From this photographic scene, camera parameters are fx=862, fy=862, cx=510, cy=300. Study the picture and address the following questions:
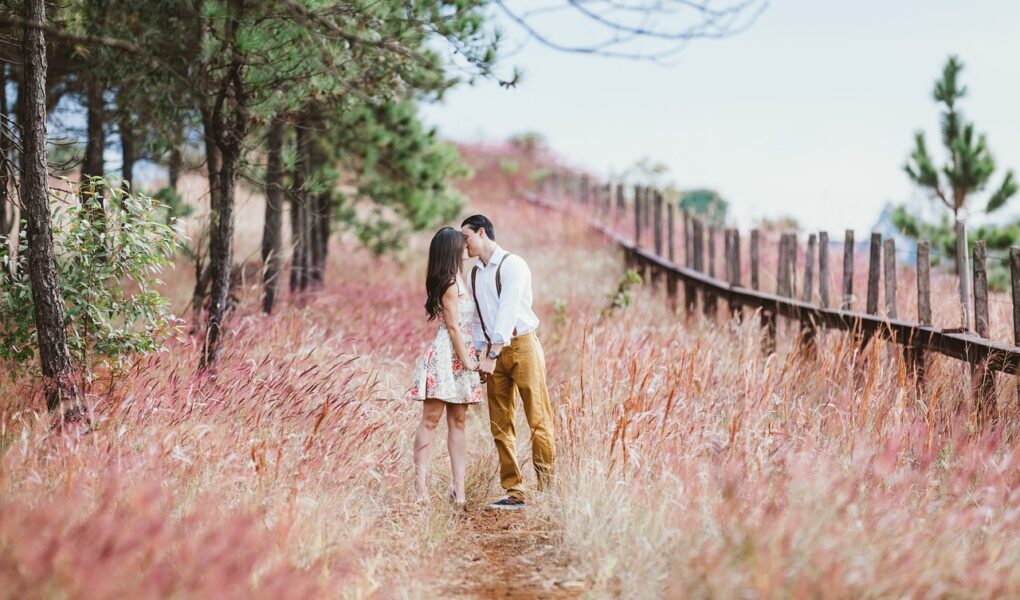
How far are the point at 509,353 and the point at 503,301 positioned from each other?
1.23ft

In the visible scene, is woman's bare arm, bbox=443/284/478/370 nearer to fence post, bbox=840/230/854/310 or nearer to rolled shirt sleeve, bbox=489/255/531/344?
rolled shirt sleeve, bbox=489/255/531/344

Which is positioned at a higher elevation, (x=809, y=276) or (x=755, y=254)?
(x=755, y=254)

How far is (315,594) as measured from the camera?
10.7 ft

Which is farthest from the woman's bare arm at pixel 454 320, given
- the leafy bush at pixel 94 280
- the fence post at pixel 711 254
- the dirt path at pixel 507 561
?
the fence post at pixel 711 254

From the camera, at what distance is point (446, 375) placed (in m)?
5.01

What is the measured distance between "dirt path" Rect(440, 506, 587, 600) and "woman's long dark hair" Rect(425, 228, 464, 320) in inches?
51.9

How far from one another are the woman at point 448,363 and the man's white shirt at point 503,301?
9 cm

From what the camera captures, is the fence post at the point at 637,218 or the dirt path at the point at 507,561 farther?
the fence post at the point at 637,218

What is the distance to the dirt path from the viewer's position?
396 centimetres

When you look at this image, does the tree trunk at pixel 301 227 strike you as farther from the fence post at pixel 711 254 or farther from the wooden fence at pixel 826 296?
the fence post at pixel 711 254

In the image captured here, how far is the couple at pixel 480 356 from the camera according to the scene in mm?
4973

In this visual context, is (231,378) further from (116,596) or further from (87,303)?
(116,596)

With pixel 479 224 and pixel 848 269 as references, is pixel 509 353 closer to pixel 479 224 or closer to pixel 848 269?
pixel 479 224

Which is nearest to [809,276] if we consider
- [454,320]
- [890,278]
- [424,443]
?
[890,278]
